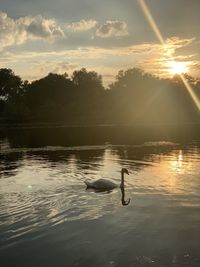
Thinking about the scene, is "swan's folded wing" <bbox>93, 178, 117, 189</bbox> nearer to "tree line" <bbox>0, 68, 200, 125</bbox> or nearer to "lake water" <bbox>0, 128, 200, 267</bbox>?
"lake water" <bbox>0, 128, 200, 267</bbox>

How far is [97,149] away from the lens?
64.0 m

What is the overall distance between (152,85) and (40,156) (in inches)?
5842

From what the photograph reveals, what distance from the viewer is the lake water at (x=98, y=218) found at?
18.5m

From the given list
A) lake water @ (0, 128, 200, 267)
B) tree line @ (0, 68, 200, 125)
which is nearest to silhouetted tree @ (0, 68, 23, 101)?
tree line @ (0, 68, 200, 125)

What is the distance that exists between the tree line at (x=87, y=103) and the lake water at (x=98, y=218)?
125m

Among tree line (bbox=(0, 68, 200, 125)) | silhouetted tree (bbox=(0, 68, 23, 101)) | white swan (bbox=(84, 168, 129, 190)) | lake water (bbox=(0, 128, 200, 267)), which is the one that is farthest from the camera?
silhouetted tree (bbox=(0, 68, 23, 101))

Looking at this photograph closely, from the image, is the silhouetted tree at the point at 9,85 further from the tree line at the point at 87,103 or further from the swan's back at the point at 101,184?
the swan's back at the point at 101,184

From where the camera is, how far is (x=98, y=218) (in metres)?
23.9

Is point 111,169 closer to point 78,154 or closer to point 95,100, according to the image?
point 78,154

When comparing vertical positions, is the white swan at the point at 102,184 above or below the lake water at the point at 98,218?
above

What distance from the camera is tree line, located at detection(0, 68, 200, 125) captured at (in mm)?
168625

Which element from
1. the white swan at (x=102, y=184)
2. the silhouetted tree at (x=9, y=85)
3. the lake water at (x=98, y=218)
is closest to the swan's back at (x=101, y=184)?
the white swan at (x=102, y=184)

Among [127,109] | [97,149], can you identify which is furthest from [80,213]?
[127,109]

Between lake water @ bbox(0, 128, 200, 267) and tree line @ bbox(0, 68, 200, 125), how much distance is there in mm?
125292
